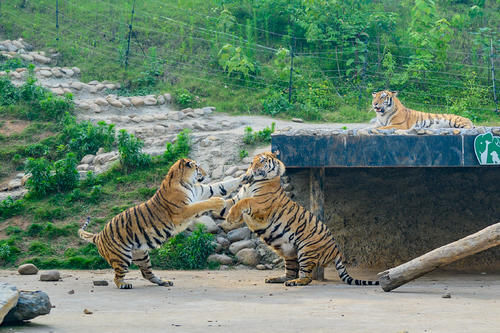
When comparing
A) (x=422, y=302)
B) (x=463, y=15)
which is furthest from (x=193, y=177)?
(x=463, y=15)

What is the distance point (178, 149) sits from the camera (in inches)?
539

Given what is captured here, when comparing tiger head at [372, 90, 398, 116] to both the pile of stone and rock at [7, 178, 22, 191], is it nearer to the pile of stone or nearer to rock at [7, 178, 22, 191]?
rock at [7, 178, 22, 191]

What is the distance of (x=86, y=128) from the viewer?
48.9 feet

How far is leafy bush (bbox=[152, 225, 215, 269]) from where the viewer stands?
11.2m

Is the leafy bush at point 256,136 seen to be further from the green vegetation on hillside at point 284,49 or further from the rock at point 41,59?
the rock at point 41,59

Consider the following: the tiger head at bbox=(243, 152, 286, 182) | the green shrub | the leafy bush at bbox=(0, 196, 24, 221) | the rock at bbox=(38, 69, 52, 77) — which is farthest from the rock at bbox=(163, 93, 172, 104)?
the tiger head at bbox=(243, 152, 286, 182)

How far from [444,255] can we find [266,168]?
267 cm

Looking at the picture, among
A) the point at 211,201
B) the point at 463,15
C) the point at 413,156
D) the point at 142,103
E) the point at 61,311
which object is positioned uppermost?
the point at 463,15

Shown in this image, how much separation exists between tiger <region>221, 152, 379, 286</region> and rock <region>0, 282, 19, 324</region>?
4.00 m

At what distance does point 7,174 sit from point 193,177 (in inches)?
265

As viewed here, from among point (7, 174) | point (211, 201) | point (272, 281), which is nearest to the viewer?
point (211, 201)

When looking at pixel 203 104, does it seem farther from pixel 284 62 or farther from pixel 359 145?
pixel 359 145

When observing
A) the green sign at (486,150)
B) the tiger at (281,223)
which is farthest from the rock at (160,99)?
the green sign at (486,150)

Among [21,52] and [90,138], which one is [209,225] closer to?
[90,138]
